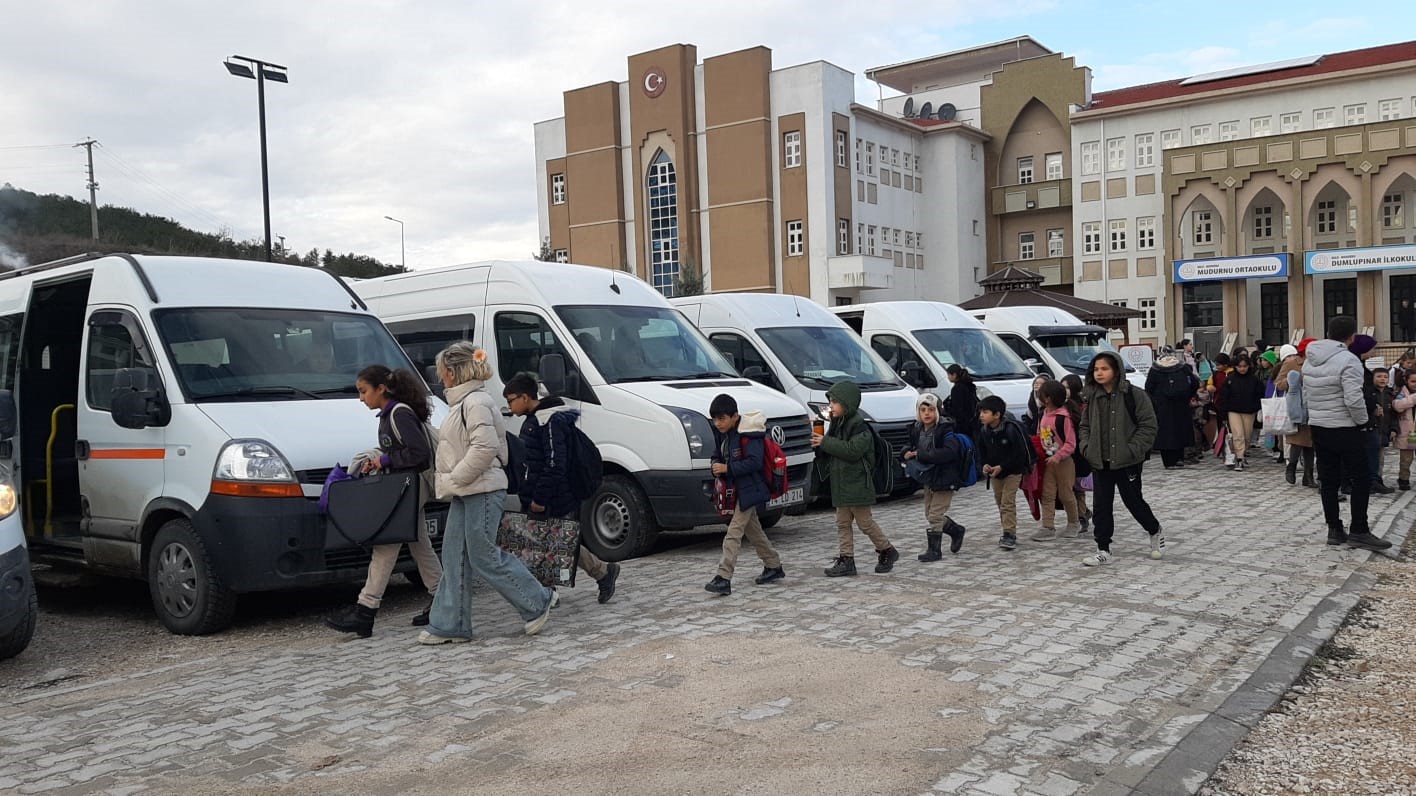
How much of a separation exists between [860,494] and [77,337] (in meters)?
6.31

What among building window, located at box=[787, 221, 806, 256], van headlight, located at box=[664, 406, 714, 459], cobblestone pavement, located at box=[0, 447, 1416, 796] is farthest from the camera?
building window, located at box=[787, 221, 806, 256]

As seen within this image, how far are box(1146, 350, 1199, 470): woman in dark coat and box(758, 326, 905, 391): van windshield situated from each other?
477cm

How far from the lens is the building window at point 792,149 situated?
51.6 m

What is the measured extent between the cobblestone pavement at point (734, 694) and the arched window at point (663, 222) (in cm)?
4728

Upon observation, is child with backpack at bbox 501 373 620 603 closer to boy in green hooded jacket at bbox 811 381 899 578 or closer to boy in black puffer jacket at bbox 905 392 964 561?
boy in green hooded jacket at bbox 811 381 899 578

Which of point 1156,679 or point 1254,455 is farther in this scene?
point 1254,455

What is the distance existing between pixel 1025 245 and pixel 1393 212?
16.9 metres

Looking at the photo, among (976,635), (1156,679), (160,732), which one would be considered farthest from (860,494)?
(160,732)

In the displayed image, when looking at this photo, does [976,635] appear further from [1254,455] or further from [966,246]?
[966,246]

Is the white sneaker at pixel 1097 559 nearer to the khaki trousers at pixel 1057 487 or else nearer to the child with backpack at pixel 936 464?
the child with backpack at pixel 936 464

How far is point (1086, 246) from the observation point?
55.8 m

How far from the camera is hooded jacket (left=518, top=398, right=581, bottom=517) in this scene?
24.5 feet

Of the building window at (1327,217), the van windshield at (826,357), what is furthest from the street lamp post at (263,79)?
the building window at (1327,217)

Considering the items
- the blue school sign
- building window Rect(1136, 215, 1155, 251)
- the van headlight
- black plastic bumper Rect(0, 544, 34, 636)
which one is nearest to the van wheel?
the van headlight
